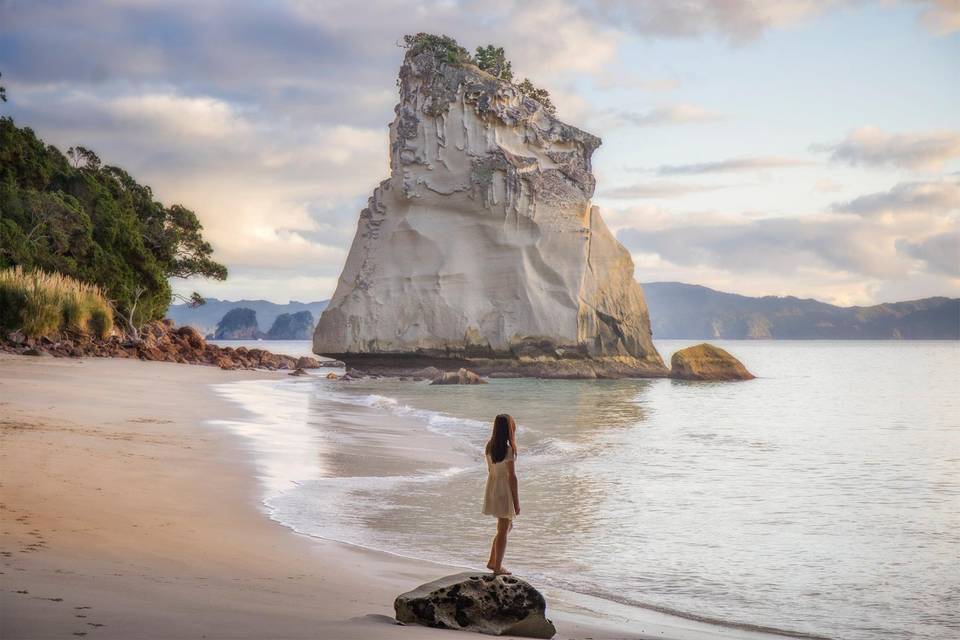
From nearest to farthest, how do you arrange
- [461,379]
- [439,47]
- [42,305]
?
1. [42,305]
2. [461,379]
3. [439,47]

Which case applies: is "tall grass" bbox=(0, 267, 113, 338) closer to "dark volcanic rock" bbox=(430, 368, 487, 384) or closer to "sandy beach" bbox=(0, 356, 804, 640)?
"sandy beach" bbox=(0, 356, 804, 640)

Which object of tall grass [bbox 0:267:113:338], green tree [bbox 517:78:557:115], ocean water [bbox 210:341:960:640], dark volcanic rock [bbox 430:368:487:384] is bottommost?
ocean water [bbox 210:341:960:640]

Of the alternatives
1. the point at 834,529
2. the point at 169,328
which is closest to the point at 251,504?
the point at 834,529

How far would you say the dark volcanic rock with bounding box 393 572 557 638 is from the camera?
483 cm

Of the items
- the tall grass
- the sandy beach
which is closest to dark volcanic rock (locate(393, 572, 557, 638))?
the sandy beach

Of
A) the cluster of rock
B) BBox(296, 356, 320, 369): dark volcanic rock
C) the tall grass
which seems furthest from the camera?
BBox(296, 356, 320, 369): dark volcanic rock

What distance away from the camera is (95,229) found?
36.7 meters

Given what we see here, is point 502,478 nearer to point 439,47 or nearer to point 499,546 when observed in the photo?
point 499,546

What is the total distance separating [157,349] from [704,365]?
29372 millimetres

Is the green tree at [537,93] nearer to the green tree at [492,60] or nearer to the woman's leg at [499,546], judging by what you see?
the green tree at [492,60]

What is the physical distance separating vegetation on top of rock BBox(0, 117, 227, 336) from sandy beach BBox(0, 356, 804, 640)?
21.4 m

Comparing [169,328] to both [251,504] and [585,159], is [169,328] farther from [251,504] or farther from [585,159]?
[251,504]

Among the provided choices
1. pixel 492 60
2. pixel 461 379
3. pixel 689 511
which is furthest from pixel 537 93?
pixel 689 511

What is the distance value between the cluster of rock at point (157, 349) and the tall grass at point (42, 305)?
0.39 metres
